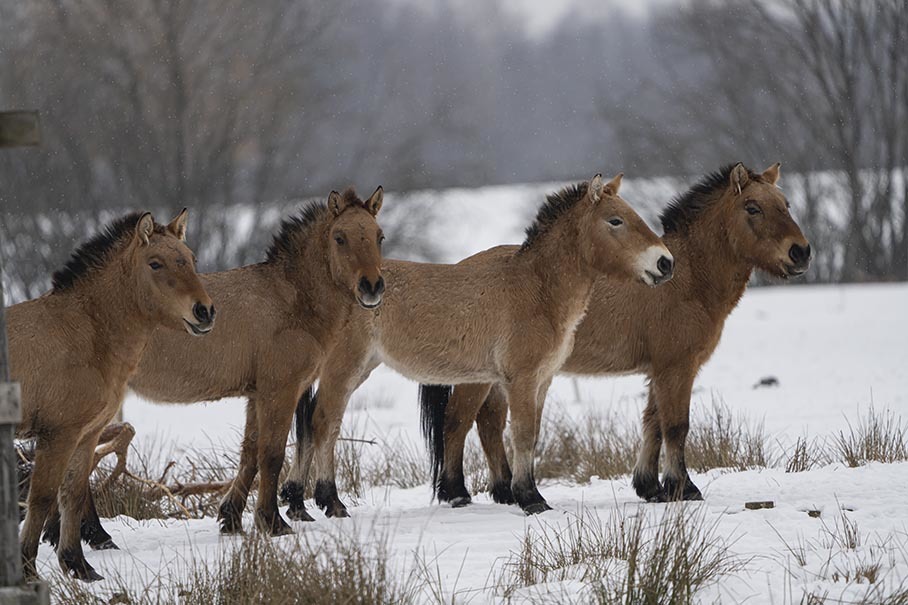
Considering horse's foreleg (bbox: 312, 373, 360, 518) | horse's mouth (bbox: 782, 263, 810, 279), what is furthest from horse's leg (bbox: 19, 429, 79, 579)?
horse's mouth (bbox: 782, 263, 810, 279)

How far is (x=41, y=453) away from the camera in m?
6.29

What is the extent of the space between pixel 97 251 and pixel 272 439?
5.13ft

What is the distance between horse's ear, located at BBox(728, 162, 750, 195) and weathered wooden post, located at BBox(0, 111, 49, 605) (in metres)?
5.33

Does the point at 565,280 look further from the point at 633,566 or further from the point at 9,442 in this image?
the point at 9,442

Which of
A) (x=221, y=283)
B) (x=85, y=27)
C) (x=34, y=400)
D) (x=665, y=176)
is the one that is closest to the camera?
(x=34, y=400)

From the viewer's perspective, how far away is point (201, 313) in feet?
21.7

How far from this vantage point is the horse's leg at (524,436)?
8.14 metres

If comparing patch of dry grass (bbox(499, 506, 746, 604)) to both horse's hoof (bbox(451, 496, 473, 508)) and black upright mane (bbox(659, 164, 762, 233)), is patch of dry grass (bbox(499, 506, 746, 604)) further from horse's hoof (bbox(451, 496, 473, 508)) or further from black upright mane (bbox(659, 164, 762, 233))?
black upright mane (bbox(659, 164, 762, 233))

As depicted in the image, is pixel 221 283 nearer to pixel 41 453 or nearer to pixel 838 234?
pixel 41 453

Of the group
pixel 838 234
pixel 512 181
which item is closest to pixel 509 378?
pixel 838 234

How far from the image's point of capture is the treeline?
23.8 metres

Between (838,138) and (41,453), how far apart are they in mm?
28348

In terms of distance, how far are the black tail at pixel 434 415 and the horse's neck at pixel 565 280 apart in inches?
47.0

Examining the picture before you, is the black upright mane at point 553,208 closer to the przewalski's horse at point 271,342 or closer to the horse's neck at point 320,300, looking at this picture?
the przewalski's horse at point 271,342
